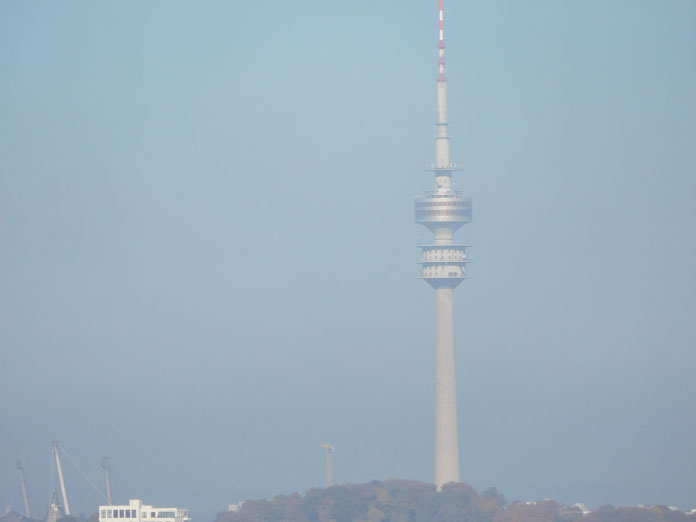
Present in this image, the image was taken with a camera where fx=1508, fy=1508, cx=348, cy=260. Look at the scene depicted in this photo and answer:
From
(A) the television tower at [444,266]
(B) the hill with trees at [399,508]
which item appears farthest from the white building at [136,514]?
(A) the television tower at [444,266]

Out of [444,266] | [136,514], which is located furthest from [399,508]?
[444,266]

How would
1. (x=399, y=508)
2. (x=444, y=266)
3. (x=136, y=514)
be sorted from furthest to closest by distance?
(x=444, y=266) < (x=399, y=508) < (x=136, y=514)

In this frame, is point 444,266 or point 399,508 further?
point 444,266

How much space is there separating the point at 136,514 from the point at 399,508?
21906 millimetres

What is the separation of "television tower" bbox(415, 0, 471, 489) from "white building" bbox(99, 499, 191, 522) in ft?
135

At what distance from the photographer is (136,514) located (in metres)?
106

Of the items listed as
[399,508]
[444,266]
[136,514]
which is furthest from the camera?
[444,266]

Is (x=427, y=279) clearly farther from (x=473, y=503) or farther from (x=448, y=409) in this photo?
(x=473, y=503)

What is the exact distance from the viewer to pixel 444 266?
148 metres

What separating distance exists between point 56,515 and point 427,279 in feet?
146

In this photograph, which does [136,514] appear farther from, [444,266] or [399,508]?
[444,266]

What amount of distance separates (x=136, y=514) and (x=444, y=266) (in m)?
51.3

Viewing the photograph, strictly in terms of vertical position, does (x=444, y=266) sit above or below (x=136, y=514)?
above

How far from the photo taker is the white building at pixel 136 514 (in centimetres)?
10575
